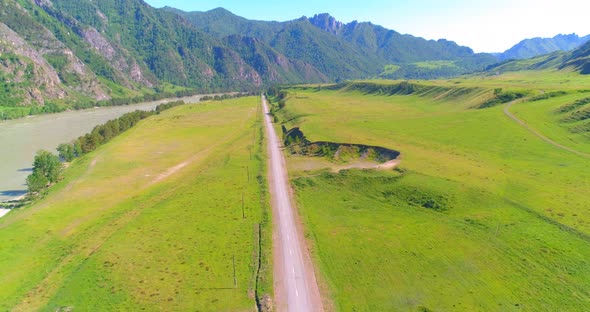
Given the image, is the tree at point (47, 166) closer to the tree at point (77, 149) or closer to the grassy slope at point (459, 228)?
the tree at point (77, 149)

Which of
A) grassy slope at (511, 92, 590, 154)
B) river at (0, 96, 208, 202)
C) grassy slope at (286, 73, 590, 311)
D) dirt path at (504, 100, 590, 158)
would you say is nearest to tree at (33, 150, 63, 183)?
river at (0, 96, 208, 202)

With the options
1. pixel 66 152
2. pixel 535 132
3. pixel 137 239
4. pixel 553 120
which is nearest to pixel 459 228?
pixel 137 239

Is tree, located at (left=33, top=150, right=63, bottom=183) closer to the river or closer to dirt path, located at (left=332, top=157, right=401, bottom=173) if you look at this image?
the river

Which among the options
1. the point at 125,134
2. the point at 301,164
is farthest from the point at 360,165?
the point at 125,134

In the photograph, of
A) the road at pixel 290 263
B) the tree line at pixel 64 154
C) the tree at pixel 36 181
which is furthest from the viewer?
the tree line at pixel 64 154

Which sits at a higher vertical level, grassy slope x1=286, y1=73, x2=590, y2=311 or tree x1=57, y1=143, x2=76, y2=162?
tree x1=57, y1=143, x2=76, y2=162

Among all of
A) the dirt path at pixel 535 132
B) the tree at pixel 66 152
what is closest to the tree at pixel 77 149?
the tree at pixel 66 152

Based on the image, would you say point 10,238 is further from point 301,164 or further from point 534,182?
point 534,182

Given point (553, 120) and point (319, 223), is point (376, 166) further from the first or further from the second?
Answer: point (553, 120)
